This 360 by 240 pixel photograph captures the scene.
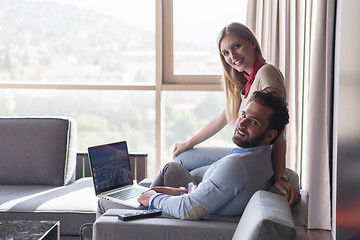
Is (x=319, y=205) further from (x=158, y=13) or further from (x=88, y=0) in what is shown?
(x=88, y=0)

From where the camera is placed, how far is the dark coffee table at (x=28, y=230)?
2285mm

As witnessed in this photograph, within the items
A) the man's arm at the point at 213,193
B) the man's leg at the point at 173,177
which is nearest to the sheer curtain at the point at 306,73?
the man's leg at the point at 173,177

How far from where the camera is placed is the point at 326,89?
12.2ft

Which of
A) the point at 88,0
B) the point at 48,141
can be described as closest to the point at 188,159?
the point at 48,141

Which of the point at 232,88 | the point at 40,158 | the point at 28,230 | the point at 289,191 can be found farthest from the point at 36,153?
the point at 289,191

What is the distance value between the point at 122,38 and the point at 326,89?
5.84ft

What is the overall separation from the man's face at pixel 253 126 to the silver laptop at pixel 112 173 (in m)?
0.79

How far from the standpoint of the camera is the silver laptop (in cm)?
270

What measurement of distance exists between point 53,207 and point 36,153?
0.66m

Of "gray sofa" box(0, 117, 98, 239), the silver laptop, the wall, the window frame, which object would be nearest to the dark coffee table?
the silver laptop

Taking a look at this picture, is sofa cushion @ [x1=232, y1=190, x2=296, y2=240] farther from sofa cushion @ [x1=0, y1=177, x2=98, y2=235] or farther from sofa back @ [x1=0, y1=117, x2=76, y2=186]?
sofa back @ [x1=0, y1=117, x2=76, y2=186]

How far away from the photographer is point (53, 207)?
9.48 ft

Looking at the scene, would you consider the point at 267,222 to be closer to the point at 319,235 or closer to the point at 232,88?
the point at 232,88

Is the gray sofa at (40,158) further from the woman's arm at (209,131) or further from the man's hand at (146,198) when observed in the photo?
the man's hand at (146,198)
